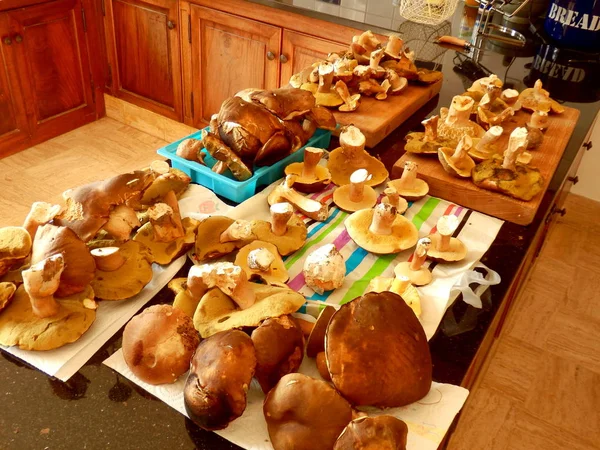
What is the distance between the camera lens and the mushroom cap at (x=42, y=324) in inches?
28.0

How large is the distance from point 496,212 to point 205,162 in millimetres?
616

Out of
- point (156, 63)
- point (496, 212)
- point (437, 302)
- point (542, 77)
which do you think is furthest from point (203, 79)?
point (437, 302)

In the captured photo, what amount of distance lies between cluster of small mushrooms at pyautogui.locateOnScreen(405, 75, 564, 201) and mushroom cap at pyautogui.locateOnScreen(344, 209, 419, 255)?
226mm

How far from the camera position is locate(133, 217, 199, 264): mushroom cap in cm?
89

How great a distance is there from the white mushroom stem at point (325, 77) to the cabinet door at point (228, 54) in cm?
98

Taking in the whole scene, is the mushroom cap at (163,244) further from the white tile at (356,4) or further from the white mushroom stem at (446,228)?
the white tile at (356,4)

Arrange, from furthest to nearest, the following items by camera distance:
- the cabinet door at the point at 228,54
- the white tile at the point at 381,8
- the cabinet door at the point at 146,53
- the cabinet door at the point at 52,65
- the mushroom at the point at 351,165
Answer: the cabinet door at the point at 146,53
the cabinet door at the point at 52,65
the cabinet door at the point at 228,54
the white tile at the point at 381,8
the mushroom at the point at 351,165

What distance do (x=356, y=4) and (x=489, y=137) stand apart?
1.33 meters

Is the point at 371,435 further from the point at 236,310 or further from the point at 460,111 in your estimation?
the point at 460,111

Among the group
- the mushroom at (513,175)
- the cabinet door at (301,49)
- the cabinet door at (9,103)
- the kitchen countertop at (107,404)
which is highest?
the mushroom at (513,175)

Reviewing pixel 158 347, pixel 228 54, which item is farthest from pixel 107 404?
pixel 228 54

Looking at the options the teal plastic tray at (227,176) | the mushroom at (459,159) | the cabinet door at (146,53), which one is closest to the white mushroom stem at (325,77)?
the teal plastic tray at (227,176)

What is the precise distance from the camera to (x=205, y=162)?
115cm

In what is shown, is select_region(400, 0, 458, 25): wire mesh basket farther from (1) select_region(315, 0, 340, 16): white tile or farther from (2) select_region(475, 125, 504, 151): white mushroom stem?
(2) select_region(475, 125, 504, 151): white mushroom stem
